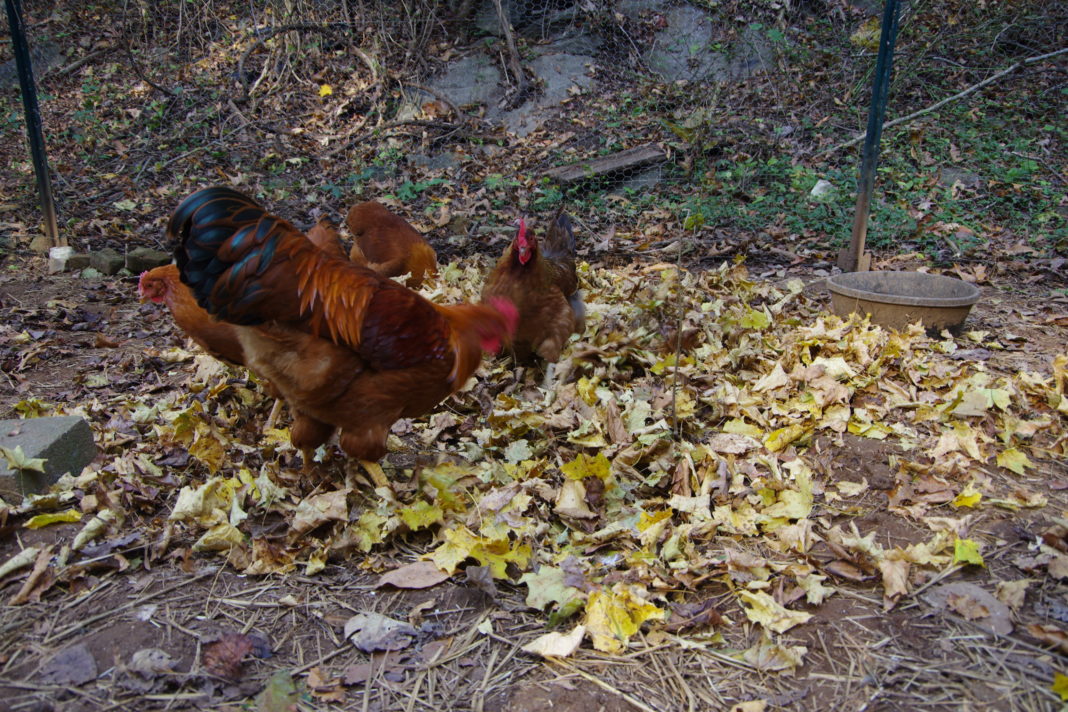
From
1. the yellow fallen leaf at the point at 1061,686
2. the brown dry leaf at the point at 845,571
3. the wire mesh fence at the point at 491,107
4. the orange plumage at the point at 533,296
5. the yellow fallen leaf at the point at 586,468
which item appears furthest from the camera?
the wire mesh fence at the point at 491,107

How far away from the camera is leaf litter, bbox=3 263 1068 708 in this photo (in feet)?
7.72

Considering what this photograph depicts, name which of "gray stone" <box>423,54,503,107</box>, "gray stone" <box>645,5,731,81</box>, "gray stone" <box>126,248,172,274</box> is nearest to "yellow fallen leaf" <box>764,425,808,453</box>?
"gray stone" <box>126,248,172,274</box>

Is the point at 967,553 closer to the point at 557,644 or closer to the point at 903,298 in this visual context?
the point at 557,644

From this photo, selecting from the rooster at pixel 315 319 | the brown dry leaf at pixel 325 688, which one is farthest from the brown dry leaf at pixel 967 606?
the rooster at pixel 315 319

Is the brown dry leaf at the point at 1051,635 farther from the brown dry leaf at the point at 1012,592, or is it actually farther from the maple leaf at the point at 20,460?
the maple leaf at the point at 20,460

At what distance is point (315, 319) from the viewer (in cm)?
288

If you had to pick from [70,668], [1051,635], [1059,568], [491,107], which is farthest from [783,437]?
[491,107]

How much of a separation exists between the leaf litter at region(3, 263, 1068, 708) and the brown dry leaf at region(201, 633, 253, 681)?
13mm

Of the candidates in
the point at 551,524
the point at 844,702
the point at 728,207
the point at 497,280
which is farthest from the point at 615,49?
the point at 844,702

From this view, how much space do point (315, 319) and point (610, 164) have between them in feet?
19.5

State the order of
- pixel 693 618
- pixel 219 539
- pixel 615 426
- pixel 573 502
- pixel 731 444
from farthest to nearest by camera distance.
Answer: pixel 615 426 → pixel 731 444 → pixel 573 502 → pixel 219 539 → pixel 693 618

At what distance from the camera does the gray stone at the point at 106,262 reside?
6.23 meters

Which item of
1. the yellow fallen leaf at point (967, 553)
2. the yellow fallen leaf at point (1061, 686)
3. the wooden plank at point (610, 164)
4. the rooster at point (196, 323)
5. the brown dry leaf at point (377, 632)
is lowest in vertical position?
the brown dry leaf at point (377, 632)

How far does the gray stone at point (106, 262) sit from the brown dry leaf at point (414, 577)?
5066 mm
